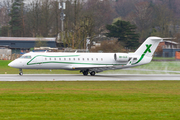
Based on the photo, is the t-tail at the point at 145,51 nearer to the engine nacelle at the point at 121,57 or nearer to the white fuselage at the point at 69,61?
the white fuselage at the point at 69,61

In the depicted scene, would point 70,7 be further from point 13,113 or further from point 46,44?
point 13,113

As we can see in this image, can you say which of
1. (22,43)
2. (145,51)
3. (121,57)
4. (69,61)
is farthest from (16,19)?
(145,51)

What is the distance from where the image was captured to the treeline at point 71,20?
83.6 m

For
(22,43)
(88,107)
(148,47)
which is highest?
(22,43)

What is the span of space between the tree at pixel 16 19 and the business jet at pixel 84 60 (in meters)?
76.1

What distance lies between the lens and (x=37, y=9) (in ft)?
331

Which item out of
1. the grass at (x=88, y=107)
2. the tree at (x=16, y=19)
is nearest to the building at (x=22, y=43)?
the tree at (x=16, y=19)

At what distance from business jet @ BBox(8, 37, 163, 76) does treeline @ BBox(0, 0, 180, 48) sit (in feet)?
131

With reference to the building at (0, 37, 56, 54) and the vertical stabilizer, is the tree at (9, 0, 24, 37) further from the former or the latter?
the vertical stabilizer

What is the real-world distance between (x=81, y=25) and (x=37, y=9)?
89.7 feet

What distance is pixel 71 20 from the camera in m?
110

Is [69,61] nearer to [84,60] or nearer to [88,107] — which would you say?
[84,60]

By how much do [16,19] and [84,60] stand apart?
256 feet

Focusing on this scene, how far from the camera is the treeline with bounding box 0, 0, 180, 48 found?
83.6 meters
